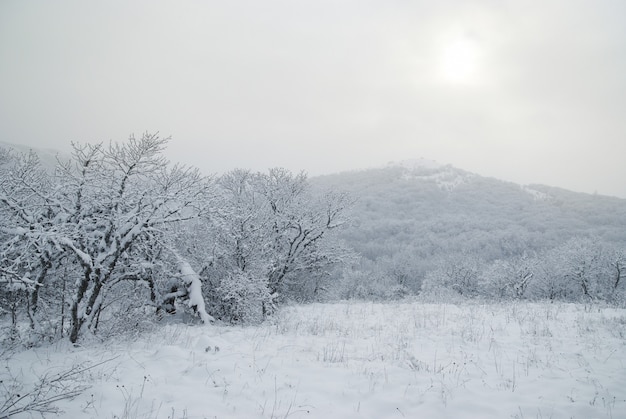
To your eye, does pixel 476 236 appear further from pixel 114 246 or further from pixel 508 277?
pixel 114 246

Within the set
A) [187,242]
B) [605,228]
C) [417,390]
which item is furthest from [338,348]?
[605,228]

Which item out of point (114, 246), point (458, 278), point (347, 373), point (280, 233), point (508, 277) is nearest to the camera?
point (347, 373)

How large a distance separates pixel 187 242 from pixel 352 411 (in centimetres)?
1145

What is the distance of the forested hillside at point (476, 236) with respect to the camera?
125ft

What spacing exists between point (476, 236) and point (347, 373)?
8046 centimetres

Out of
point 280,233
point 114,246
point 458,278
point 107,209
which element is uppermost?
point 107,209

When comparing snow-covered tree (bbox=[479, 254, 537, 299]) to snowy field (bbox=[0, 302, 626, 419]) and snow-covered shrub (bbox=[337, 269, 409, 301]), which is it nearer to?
snow-covered shrub (bbox=[337, 269, 409, 301])

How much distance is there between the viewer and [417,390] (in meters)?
5.40

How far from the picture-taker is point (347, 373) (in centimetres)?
609

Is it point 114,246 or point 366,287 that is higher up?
point 114,246

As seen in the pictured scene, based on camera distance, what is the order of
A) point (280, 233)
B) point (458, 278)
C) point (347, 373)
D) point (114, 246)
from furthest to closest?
point (458, 278), point (280, 233), point (114, 246), point (347, 373)

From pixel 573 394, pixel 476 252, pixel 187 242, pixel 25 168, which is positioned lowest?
pixel 476 252

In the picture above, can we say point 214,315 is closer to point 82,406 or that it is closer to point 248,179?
point 82,406

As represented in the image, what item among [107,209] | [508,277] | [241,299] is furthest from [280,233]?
[508,277]
